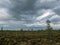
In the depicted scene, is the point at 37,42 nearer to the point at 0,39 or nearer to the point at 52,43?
the point at 52,43

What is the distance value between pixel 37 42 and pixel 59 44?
19.2ft

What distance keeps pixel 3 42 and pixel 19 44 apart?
415 centimetres

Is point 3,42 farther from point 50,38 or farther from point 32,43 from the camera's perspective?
point 50,38

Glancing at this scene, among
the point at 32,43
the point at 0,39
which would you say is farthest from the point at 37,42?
the point at 0,39

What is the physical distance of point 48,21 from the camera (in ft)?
182

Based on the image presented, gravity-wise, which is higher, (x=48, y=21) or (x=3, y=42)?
(x=48, y=21)

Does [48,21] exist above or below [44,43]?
above

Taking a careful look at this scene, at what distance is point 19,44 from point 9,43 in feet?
9.58

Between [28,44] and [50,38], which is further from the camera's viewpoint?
[50,38]

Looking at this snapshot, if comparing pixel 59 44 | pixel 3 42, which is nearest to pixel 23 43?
pixel 3 42

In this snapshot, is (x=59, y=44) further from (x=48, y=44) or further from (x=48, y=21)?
(x=48, y=21)

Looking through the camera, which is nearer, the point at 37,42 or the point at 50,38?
the point at 37,42

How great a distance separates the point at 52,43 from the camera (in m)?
52.5

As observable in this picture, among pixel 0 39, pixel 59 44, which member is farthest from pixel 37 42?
pixel 0 39
